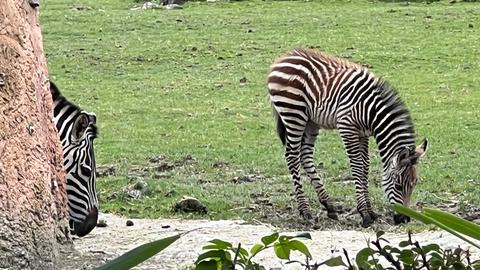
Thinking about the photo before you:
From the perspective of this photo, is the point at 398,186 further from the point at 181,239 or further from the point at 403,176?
the point at 181,239

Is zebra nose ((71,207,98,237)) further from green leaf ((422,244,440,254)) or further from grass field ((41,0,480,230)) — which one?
green leaf ((422,244,440,254))

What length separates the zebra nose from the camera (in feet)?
21.9

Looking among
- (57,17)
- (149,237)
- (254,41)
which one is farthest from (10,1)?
(57,17)

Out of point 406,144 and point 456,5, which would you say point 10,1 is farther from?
point 456,5

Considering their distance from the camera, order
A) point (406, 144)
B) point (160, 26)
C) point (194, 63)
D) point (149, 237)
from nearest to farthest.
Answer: point (149, 237) < point (406, 144) < point (194, 63) < point (160, 26)

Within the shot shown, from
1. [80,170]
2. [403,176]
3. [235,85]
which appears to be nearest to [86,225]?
[80,170]

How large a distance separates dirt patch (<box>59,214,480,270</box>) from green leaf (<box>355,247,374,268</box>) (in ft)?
12.0

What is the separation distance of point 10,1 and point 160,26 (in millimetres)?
16125

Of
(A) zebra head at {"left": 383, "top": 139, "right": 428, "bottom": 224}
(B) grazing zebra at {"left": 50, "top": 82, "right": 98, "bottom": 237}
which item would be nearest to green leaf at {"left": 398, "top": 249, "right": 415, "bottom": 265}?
(B) grazing zebra at {"left": 50, "top": 82, "right": 98, "bottom": 237}

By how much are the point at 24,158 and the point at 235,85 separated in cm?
1035

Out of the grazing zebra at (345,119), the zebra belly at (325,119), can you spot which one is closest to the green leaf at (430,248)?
the grazing zebra at (345,119)

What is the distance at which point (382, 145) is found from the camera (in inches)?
332

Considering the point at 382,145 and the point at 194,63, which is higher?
the point at 382,145

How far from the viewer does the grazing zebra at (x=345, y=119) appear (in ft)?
27.1
